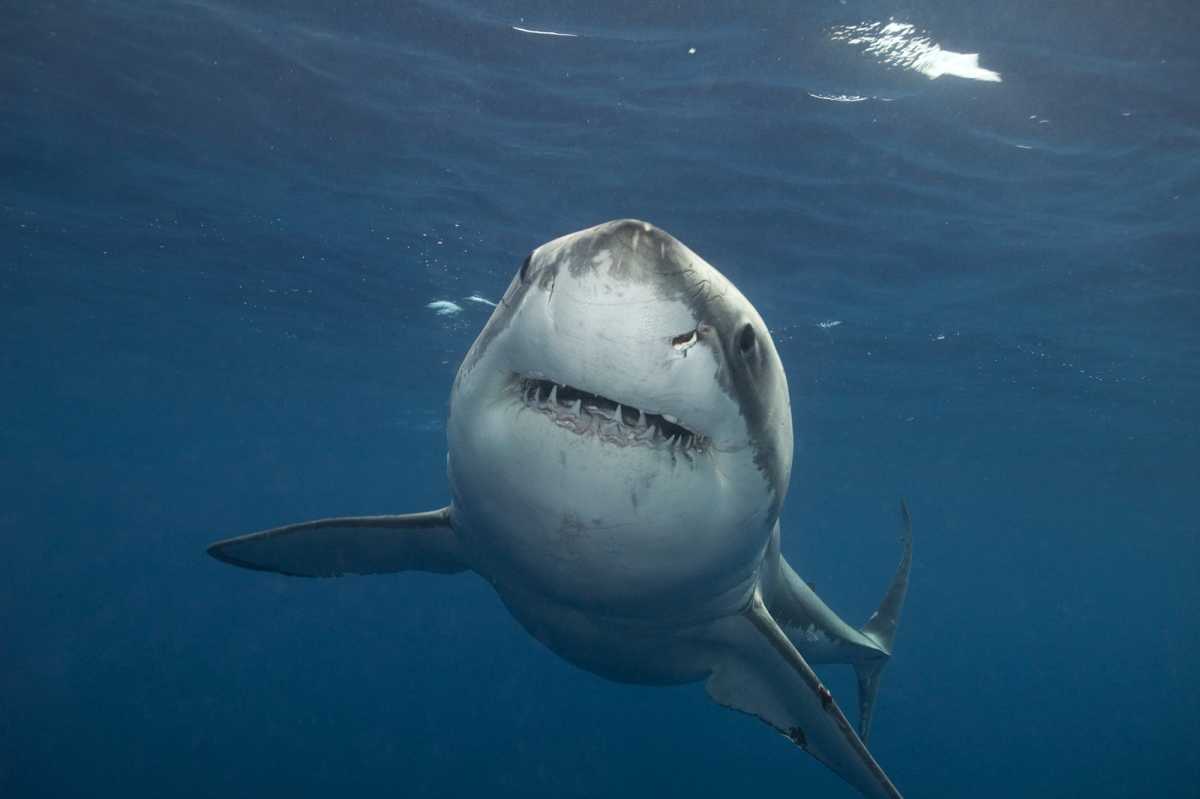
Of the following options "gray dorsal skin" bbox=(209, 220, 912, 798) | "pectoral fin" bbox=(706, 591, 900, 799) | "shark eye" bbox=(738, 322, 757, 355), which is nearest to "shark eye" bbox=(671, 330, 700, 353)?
"gray dorsal skin" bbox=(209, 220, 912, 798)

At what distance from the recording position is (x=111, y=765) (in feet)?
74.1

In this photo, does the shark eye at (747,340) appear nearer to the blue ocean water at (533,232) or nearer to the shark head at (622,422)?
the shark head at (622,422)

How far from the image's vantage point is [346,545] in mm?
5707

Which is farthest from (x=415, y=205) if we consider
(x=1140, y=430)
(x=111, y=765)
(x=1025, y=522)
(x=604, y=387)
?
(x=1025, y=522)

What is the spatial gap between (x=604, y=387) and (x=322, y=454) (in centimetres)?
6948

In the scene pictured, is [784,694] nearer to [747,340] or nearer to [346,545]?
[747,340]

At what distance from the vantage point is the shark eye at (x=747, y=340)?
98.2 inches

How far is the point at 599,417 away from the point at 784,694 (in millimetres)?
3090

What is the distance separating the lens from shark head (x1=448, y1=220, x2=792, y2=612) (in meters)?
2.19

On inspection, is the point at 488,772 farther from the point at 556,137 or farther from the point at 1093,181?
the point at 1093,181

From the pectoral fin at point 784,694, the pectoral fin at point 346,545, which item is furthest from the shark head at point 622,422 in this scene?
the pectoral fin at point 346,545

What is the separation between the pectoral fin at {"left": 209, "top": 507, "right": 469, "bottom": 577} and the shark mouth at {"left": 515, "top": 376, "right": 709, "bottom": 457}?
2805 millimetres

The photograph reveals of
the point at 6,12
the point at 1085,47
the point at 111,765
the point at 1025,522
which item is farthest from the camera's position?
the point at 1025,522

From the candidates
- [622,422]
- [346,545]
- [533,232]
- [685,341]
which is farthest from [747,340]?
[533,232]
